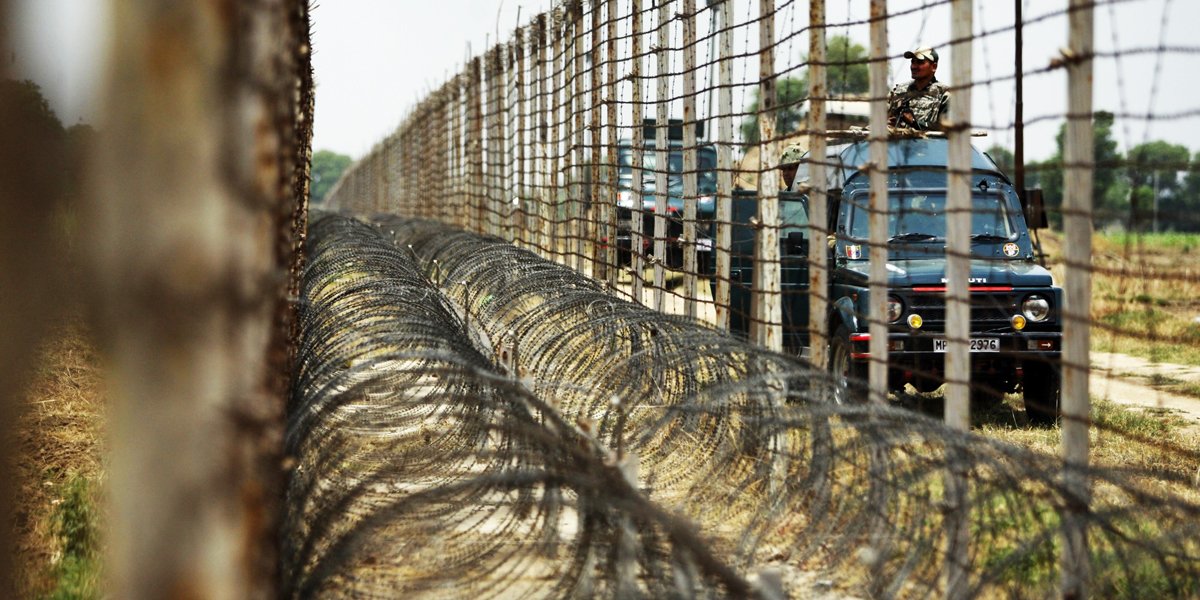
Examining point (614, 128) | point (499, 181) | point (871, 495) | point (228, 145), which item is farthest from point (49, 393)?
point (499, 181)

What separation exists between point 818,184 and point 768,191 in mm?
664

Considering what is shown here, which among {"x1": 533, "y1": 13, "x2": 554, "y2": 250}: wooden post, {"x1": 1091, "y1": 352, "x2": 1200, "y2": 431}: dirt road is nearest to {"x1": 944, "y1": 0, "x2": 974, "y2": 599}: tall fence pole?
{"x1": 1091, "y1": 352, "x2": 1200, "y2": 431}: dirt road

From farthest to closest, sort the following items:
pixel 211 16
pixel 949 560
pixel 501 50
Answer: pixel 501 50 → pixel 949 560 → pixel 211 16

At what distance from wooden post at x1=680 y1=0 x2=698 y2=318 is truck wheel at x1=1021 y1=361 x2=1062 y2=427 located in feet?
7.41

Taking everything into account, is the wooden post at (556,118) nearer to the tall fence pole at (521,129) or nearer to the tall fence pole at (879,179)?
the tall fence pole at (521,129)

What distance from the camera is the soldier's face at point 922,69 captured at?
31.8 ft

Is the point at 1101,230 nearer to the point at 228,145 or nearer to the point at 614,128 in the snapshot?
the point at 228,145

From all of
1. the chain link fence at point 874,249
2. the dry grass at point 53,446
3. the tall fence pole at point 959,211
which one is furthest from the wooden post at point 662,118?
the tall fence pole at point 959,211

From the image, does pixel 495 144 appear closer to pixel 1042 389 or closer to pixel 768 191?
pixel 1042 389

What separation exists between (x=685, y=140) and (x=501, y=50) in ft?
32.1

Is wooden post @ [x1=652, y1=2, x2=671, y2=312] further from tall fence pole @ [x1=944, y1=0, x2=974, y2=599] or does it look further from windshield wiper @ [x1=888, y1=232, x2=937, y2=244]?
tall fence pole @ [x1=944, y1=0, x2=974, y2=599]

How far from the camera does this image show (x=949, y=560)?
4098 mm

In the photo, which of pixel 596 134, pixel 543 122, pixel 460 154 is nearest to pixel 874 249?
pixel 596 134

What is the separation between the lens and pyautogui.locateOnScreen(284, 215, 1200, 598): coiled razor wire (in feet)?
12.0
